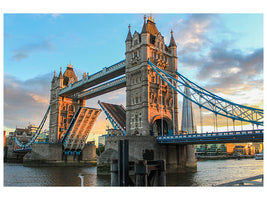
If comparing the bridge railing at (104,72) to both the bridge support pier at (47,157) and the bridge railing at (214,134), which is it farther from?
the bridge railing at (214,134)

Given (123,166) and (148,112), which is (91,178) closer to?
(148,112)

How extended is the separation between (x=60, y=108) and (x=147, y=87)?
3284 centimetres

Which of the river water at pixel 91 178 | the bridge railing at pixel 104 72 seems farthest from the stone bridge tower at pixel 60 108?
the river water at pixel 91 178

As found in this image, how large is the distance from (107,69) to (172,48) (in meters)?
13.0

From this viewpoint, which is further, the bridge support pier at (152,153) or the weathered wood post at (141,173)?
the bridge support pier at (152,153)

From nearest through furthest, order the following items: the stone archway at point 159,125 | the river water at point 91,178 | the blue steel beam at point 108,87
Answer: the river water at point 91,178 < the stone archway at point 159,125 < the blue steel beam at point 108,87

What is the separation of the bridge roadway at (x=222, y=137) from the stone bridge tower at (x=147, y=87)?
4.90 meters

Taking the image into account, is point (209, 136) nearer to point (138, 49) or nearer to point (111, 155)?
point (111, 155)

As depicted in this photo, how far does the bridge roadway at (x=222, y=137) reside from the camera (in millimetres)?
30172

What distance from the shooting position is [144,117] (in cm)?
4084

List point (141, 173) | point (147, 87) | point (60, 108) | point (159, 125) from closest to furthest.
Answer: point (141, 173), point (147, 87), point (159, 125), point (60, 108)

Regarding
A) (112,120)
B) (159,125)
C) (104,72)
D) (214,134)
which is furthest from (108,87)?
(214,134)

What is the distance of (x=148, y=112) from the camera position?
1609 inches

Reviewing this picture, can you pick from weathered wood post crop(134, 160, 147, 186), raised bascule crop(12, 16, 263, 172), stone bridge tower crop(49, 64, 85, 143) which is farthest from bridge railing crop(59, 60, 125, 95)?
weathered wood post crop(134, 160, 147, 186)
